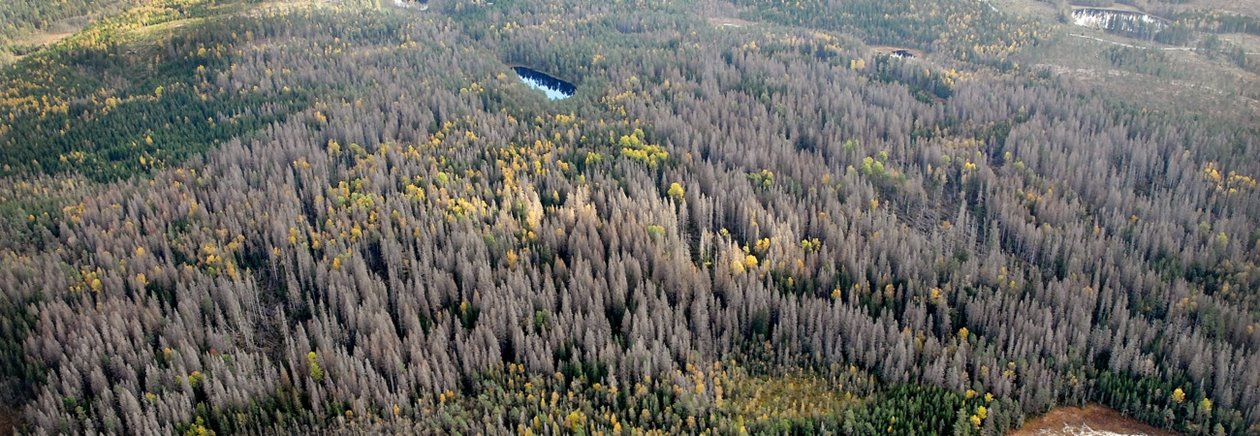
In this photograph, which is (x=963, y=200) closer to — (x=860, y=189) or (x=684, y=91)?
(x=860, y=189)

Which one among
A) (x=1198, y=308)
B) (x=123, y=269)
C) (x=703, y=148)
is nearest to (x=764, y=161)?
(x=703, y=148)

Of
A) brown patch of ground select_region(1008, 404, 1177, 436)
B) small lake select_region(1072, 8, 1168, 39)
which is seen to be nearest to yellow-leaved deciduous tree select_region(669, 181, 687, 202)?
brown patch of ground select_region(1008, 404, 1177, 436)

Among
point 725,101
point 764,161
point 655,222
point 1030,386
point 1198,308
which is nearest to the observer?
point 1030,386

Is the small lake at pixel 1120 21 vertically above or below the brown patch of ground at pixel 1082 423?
above

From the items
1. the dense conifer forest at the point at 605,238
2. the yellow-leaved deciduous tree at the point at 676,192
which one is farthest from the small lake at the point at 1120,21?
the yellow-leaved deciduous tree at the point at 676,192

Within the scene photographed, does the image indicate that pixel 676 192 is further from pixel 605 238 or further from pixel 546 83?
pixel 546 83

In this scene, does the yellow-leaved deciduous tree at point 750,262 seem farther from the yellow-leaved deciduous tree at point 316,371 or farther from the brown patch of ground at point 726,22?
the brown patch of ground at point 726,22
